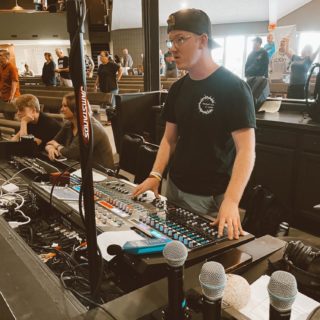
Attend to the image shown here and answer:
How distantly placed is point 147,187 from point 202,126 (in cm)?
37

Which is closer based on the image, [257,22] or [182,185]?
[182,185]

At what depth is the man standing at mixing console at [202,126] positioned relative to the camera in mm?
1335

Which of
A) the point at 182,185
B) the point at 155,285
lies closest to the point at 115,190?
the point at 182,185

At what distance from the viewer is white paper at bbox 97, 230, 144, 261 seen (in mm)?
939

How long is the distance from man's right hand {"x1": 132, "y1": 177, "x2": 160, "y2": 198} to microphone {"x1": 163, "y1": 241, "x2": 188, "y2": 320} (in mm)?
714

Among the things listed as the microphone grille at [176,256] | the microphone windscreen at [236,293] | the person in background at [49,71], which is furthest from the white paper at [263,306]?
the person in background at [49,71]

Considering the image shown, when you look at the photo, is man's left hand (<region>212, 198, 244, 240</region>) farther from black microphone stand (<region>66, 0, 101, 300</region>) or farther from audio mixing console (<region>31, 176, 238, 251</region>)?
black microphone stand (<region>66, 0, 101, 300</region>)

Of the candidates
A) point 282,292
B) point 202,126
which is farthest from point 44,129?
point 282,292

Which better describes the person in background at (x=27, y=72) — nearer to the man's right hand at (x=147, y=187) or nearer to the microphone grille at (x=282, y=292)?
the man's right hand at (x=147, y=187)

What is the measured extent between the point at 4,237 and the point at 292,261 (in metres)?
0.82

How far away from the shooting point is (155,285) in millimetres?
790

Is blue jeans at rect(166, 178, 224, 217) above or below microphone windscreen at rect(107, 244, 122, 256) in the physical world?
below

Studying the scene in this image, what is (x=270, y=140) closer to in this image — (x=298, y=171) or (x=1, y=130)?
(x=298, y=171)

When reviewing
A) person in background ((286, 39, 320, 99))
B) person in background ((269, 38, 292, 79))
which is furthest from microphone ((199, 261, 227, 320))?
person in background ((269, 38, 292, 79))
